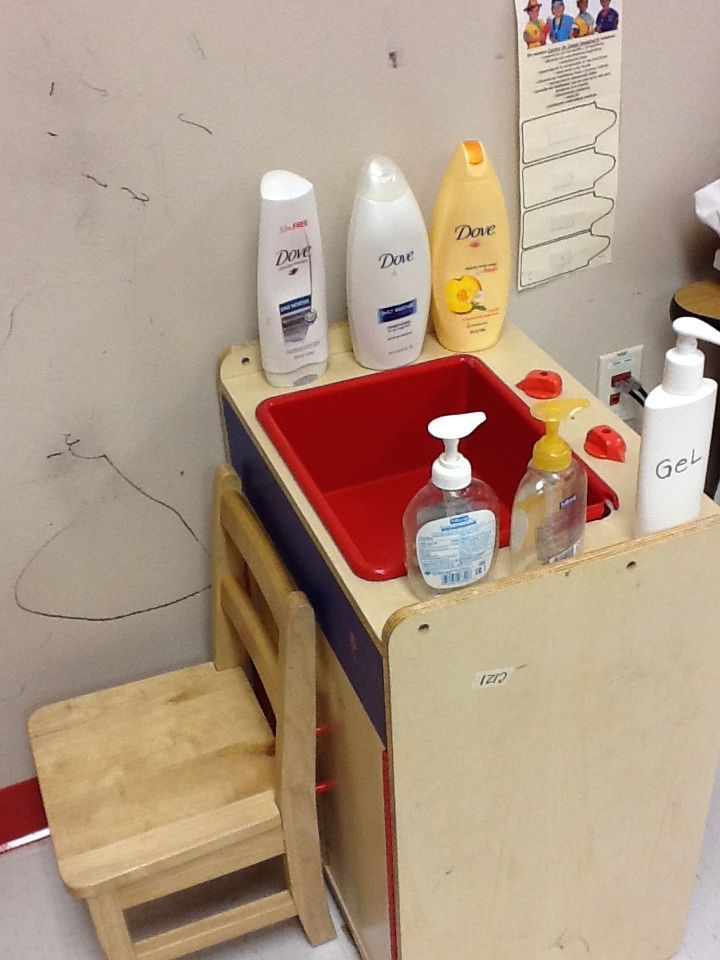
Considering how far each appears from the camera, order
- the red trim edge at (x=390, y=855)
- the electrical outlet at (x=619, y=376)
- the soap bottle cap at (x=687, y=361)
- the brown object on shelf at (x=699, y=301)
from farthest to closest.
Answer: the electrical outlet at (x=619, y=376), the brown object on shelf at (x=699, y=301), the red trim edge at (x=390, y=855), the soap bottle cap at (x=687, y=361)

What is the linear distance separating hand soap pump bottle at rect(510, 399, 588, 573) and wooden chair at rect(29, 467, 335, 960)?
0.25m

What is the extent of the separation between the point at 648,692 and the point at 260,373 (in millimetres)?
566

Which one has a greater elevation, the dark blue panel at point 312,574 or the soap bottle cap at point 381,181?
the soap bottle cap at point 381,181

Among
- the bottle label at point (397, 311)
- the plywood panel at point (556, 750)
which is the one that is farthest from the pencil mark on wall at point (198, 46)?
the plywood panel at point (556, 750)

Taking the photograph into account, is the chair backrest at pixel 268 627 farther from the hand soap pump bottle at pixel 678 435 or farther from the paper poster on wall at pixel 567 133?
the paper poster on wall at pixel 567 133

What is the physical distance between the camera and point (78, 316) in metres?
1.10

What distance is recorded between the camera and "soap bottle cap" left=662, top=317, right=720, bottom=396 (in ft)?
2.66

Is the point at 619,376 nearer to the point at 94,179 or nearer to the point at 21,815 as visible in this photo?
the point at 94,179

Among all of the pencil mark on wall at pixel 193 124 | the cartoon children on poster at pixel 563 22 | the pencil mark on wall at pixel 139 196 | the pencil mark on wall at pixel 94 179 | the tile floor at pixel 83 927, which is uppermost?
the cartoon children on poster at pixel 563 22

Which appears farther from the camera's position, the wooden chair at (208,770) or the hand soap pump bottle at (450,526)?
the wooden chair at (208,770)

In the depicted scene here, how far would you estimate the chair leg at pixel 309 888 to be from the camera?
1.17m

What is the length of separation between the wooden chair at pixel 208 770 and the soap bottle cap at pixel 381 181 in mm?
380

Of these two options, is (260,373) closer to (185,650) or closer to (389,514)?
(389,514)

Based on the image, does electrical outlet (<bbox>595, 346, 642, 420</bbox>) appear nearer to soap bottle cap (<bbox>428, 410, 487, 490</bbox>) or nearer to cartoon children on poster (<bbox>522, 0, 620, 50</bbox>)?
cartoon children on poster (<bbox>522, 0, 620, 50</bbox>)
